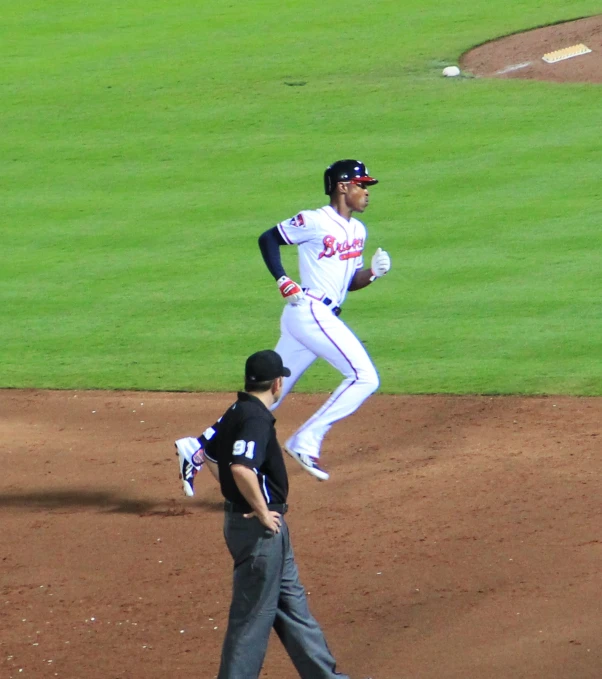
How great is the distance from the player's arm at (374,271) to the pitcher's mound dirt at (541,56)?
14184 millimetres

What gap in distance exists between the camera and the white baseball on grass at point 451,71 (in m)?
21.6

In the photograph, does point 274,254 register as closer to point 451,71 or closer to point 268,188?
point 268,188

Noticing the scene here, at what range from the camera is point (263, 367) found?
5.29 m

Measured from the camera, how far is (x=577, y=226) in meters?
14.8

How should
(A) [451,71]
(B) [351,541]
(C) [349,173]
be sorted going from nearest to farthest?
(B) [351,541], (C) [349,173], (A) [451,71]

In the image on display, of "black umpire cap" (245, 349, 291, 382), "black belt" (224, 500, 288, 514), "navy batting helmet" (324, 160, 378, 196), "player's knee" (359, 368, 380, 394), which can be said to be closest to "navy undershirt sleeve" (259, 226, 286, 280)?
"navy batting helmet" (324, 160, 378, 196)

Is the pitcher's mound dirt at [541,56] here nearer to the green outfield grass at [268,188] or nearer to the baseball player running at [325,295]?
the green outfield grass at [268,188]

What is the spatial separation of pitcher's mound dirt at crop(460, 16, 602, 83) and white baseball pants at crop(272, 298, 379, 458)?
48.5 feet

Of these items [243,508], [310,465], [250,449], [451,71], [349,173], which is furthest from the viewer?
[451,71]

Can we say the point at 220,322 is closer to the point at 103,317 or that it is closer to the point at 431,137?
the point at 103,317

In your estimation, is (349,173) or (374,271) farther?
(374,271)

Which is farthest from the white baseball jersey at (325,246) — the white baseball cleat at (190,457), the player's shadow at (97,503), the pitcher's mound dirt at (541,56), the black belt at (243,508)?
the pitcher's mound dirt at (541,56)

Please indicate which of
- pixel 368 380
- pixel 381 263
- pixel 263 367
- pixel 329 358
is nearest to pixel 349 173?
pixel 381 263

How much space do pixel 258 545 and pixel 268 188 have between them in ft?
40.1
